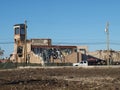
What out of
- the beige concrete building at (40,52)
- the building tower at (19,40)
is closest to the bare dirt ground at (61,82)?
the beige concrete building at (40,52)

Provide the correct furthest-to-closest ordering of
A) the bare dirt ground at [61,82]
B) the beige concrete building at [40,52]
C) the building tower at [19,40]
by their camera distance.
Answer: the building tower at [19,40] < the beige concrete building at [40,52] < the bare dirt ground at [61,82]

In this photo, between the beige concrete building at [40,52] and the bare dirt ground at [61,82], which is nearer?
the bare dirt ground at [61,82]

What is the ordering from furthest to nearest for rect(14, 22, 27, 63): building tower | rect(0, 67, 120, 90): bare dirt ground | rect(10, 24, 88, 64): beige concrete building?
rect(14, 22, 27, 63): building tower → rect(10, 24, 88, 64): beige concrete building → rect(0, 67, 120, 90): bare dirt ground

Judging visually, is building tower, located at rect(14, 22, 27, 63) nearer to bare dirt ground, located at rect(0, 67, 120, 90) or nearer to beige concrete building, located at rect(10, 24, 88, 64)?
beige concrete building, located at rect(10, 24, 88, 64)

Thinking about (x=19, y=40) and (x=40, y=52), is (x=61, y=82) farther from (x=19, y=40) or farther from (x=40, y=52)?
(x=19, y=40)

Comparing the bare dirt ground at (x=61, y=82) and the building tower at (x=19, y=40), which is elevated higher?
the building tower at (x=19, y=40)

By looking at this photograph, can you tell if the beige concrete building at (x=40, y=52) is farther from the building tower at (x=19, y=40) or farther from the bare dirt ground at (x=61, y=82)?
the bare dirt ground at (x=61, y=82)

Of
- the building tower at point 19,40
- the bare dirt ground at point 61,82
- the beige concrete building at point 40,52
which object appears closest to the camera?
the bare dirt ground at point 61,82

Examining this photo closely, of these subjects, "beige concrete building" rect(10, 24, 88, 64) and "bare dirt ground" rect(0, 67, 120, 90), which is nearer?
"bare dirt ground" rect(0, 67, 120, 90)

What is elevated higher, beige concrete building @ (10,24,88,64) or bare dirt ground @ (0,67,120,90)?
beige concrete building @ (10,24,88,64)

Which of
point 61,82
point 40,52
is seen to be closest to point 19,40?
point 40,52

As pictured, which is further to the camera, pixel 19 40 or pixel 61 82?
pixel 19 40

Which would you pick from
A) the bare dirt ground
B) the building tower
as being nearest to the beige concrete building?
the building tower

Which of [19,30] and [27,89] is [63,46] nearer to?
[19,30]
